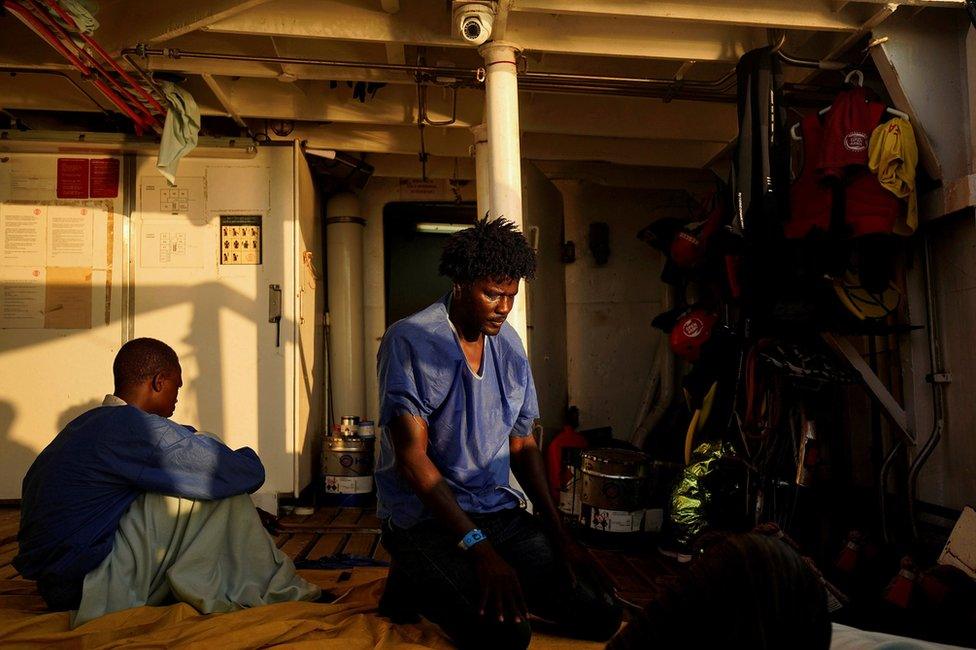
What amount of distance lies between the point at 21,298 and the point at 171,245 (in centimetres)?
117

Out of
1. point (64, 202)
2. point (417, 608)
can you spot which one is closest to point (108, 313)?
point (64, 202)

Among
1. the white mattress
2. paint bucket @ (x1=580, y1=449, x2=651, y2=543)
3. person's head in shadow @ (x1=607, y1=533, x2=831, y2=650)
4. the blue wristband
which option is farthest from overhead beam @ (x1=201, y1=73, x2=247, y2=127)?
person's head in shadow @ (x1=607, y1=533, x2=831, y2=650)

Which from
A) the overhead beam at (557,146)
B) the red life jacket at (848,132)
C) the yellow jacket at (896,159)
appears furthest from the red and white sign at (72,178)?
the yellow jacket at (896,159)

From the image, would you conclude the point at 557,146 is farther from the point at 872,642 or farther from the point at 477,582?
the point at 872,642

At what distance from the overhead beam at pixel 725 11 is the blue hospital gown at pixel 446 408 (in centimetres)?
223

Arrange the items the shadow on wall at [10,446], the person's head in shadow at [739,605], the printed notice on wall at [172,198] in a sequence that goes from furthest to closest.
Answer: the printed notice on wall at [172,198]
the shadow on wall at [10,446]
the person's head in shadow at [739,605]

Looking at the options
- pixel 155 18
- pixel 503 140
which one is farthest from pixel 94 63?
pixel 503 140

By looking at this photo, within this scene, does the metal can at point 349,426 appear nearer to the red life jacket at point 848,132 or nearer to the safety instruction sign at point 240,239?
the safety instruction sign at point 240,239

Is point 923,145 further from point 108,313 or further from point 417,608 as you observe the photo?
point 108,313

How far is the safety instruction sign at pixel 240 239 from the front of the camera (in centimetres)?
609

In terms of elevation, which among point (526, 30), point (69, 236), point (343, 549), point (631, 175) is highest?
point (526, 30)

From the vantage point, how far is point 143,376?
3.10 meters

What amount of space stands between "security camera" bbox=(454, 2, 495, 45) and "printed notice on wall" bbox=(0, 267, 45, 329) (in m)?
3.91

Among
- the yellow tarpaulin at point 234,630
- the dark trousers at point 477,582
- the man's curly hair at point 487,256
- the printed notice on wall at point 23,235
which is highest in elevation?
the printed notice on wall at point 23,235
